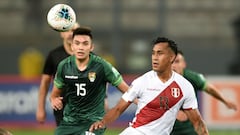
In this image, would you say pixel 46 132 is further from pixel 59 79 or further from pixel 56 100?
pixel 56 100

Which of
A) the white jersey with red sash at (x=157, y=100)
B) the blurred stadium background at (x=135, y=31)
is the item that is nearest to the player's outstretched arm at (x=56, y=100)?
the white jersey with red sash at (x=157, y=100)

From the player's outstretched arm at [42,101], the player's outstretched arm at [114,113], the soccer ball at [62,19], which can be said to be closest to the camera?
the player's outstretched arm at [114,113]

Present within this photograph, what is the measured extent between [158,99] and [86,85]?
4.01ft

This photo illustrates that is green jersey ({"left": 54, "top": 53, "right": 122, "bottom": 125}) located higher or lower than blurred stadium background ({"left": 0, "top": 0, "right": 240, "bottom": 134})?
higher

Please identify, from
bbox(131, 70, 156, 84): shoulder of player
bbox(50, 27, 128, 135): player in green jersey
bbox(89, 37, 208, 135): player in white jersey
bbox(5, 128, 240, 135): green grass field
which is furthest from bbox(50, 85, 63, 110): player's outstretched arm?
bbox(5, 128, 240, 135): green grass field

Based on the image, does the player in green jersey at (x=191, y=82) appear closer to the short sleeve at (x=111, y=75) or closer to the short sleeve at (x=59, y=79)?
the short sleeve at (x=111, y=75)

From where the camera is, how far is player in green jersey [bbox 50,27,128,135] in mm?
10492

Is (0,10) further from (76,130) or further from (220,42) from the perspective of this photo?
(76,130)

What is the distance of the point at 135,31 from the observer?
2578cm

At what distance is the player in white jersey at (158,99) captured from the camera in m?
9.57

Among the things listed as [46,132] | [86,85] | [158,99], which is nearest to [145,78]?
[158,99]

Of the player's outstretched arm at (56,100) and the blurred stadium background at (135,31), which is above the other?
the player's outstretched arm at (56,100)

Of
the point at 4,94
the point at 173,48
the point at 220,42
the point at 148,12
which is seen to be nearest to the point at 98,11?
the point at 148,12

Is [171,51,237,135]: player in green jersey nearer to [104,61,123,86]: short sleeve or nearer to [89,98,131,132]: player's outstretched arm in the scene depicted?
[104,61,123,86]: short sleeve
